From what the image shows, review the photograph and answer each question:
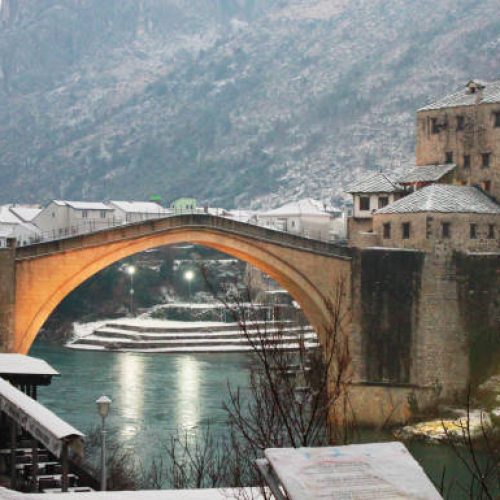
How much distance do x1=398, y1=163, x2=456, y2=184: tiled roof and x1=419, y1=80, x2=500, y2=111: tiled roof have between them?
290 centimetres

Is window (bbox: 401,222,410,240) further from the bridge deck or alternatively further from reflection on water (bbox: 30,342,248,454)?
reflection on water (bbox: 30,342,248,454)

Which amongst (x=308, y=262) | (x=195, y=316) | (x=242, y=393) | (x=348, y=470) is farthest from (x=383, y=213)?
(x=195, y=316)

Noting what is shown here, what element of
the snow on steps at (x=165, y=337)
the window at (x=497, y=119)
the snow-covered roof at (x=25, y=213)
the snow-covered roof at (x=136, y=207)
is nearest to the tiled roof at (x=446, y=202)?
the window at (x=497, y=119)

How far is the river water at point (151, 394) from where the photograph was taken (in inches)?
1706

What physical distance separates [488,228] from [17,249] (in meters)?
20.3

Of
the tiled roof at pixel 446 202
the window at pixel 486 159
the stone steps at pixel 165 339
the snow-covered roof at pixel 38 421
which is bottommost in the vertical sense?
the stone steps at pixel 165 339

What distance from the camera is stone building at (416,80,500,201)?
50.8 metres

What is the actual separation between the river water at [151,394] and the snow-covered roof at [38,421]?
18816 millimetres

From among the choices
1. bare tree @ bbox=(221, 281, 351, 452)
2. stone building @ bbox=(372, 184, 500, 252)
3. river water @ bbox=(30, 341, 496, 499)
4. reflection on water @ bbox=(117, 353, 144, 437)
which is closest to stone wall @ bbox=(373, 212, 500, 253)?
stone building @ bbox=(372, 184, 500, 252)

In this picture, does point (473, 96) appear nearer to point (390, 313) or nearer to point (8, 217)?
point (390, 313)

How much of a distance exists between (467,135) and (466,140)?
24 centimetres

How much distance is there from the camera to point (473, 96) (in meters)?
52.2

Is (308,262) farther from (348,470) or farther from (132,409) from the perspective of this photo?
(348,470)

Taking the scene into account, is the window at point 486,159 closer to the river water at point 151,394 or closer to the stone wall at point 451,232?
the stone wall at point 451,232
